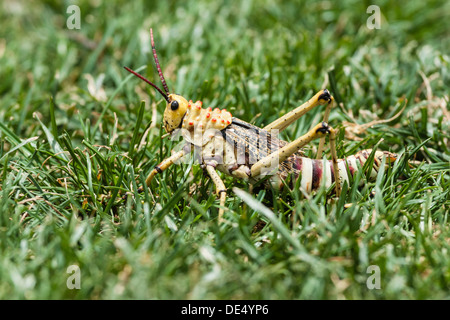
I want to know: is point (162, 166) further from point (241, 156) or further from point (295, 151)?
point (295, 151)

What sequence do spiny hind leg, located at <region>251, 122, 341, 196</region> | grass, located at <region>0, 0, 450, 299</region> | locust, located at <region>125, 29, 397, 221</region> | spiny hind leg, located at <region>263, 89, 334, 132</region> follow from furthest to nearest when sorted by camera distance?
1. spiny hind leg, located at <region>263, 89, 334, 132</region>
2. locust, located at <region>125, 29, 397, 221</region>
3. spiny hind leg, located at <region>251, 122, 341, 196</region>
4. grass, located at <region>0, 0, 450, 299</region>

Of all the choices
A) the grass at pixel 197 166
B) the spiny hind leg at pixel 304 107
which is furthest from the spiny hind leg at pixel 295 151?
the spiny hind leg at pixel 304 107

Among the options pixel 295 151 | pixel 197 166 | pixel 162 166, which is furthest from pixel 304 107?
pixel 162 166

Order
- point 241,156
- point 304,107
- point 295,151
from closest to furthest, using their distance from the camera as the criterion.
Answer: point 295,151
point 241,156
point 304,107

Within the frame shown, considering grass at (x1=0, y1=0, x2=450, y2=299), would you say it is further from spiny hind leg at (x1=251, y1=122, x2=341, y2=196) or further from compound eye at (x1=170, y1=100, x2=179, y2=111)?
compound eye at (x1=170, y1=100, x2=179, y2=111)

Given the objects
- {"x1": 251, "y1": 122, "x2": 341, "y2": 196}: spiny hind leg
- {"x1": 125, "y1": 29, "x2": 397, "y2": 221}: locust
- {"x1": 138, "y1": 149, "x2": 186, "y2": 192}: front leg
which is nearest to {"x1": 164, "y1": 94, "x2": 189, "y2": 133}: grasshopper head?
{"x1": 125, "y1": 29, "x2": 397, "y2": 221}: locust
